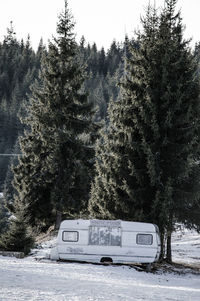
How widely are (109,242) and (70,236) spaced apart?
5.70 feet

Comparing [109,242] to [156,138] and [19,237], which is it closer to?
[19,237]

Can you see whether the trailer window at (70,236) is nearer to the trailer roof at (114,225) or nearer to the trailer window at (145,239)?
the trailer roof at (114,225)

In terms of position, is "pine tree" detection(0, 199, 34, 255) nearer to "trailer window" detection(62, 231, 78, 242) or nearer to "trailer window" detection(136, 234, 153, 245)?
"trailer window" detection(62, 231, 78, 242)

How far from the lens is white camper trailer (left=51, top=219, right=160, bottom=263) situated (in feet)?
50.2

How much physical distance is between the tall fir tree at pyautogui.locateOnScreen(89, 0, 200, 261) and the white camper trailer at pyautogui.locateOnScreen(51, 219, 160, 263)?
174cm

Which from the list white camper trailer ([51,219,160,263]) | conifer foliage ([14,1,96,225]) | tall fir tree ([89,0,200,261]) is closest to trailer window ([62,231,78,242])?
white camper trailer ([51,219,160,263])

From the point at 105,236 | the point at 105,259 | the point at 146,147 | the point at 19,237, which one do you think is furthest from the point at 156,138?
the point at 19,237

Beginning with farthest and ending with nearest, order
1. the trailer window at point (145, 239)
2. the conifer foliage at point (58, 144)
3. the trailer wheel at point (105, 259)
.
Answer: the conifer foliage at point (58, 144)
the trailer wheel at point (105, 259)
the trailer window at point (145, 239)

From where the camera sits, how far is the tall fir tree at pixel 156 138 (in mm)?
17328

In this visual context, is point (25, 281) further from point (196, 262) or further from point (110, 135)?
point (196, 262)

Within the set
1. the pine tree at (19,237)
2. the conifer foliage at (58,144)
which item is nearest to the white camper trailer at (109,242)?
the pine tree at (19,237)

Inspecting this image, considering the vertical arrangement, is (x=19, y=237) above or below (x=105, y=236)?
below

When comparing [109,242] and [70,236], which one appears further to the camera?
[70,236]

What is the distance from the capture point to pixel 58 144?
25.9 m
